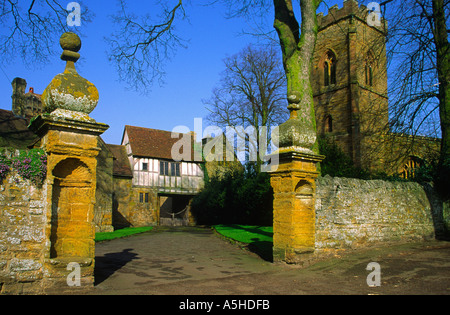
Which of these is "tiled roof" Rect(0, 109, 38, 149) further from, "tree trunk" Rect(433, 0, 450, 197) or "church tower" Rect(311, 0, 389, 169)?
"church tower" Rect(311, 0, 389, 169)

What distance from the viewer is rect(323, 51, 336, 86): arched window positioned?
31.6m

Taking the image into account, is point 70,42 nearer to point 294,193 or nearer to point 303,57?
point 294,193

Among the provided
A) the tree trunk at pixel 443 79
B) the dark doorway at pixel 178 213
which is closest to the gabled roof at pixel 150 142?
the dark doorway at pixel 178 213

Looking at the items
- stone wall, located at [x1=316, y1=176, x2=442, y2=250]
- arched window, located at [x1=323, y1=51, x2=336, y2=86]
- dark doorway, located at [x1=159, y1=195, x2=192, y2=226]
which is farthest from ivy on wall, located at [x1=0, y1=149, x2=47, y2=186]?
arched window, located at [x1=323, y1=51, x2=336, y2=86]

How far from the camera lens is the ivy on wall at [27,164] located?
520 centimetres

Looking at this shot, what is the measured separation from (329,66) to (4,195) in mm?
30765

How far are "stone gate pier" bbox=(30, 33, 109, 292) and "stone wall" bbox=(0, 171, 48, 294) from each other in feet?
0.43

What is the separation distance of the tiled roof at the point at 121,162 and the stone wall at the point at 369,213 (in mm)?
23330

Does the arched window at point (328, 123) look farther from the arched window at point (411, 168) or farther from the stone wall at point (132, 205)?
the stone wall at point (132, 205)

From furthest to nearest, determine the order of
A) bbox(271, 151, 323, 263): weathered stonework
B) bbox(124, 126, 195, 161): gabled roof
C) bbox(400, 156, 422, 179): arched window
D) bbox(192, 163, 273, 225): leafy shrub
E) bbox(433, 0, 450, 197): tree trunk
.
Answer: bbox(124, 126, 195, 161): gabled roof, bbox(192, 163, 273, 225): leafy shrub, bbox(400, 156, 422, 179): arched window, bbox(433, 0, 450, 197): tree trunk, bbox(271, 151, 323, 263): weathered stonework

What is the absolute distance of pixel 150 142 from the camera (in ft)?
108

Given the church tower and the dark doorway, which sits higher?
the church tower
